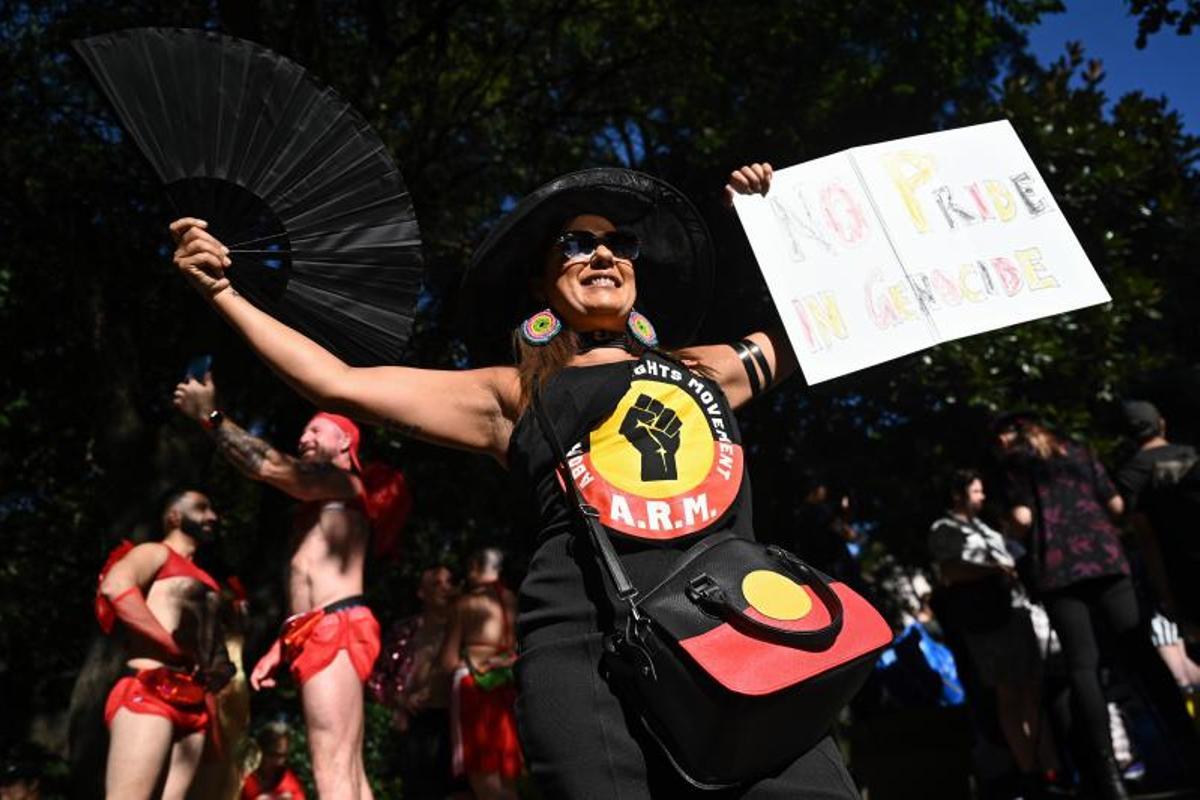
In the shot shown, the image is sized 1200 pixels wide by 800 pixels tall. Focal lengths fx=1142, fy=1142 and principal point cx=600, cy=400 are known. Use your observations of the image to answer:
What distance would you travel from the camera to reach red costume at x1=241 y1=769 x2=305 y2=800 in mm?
7453

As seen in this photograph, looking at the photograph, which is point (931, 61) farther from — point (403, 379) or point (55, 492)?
point (55, 492)

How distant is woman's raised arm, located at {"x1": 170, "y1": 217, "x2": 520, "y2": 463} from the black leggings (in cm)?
313

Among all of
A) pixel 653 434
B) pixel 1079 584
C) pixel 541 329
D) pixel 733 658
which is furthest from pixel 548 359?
pixel 1079 584

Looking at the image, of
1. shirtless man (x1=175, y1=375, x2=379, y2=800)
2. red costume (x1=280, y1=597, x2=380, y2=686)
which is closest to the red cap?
shirtless man (x1=175, y1=375, x2=379, y2=800)

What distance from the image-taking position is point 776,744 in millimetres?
2053

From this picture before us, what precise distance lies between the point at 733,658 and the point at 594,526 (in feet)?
1.26

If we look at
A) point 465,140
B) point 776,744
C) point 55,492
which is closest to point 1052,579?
point 776,744

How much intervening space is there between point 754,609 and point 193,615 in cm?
383

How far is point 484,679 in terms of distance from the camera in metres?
6.16

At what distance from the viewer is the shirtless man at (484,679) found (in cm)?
598

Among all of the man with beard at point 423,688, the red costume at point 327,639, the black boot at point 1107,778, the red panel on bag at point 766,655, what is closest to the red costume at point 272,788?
the man with beard at point 423,688

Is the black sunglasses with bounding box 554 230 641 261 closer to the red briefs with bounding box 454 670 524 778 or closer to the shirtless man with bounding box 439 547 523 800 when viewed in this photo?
the shirtless man with bounding box 439 547 523 800

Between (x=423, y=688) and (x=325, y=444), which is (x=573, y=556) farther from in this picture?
(x=423, y=688)

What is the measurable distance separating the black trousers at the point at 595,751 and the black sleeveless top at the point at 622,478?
8cm
